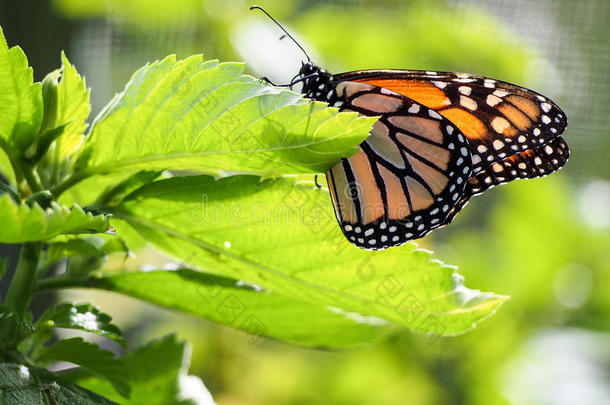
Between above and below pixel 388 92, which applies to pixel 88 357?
below

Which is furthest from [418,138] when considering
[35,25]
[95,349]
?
[35,25]

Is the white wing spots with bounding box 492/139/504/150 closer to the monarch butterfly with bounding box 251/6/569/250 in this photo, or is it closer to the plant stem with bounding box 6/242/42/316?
the monarch butterfly with bounding box 251/6/569/250

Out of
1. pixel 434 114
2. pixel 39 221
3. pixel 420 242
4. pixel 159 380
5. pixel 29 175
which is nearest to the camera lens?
pixel 39 221

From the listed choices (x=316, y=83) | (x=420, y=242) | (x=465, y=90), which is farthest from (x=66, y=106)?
(x=420, y=242)

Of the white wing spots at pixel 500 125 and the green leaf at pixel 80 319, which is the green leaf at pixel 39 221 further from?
the white wing spots at pixel 500 125

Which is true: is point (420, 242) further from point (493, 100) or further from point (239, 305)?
point (239, 305)
